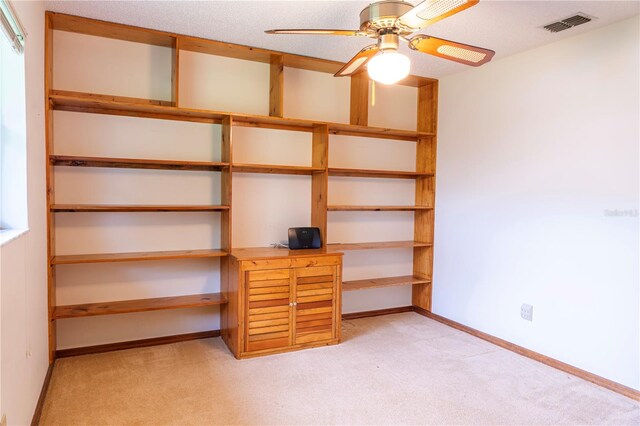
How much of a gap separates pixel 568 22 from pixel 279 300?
8.90 ft

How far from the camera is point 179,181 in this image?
10.9 ft

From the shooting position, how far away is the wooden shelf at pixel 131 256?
281 cm

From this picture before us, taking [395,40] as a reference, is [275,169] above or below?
below

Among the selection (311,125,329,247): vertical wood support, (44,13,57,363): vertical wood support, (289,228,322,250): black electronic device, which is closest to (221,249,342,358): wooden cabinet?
(289,228,322,250): black electronic device

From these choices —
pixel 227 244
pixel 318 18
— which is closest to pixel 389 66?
pixel 318 18

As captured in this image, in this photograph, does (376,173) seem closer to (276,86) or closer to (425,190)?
(425,190)

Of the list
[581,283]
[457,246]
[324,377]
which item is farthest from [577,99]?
Result: [324,377]

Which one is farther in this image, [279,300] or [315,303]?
[315,303]

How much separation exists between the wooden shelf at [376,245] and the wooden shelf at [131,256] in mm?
1048

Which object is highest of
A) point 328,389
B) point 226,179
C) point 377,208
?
point 226,179

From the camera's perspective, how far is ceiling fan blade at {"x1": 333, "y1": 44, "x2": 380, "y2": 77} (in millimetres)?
2279

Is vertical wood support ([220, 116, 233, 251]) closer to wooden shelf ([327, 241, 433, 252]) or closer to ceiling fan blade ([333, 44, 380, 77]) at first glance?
wooden shelf ([327, 241, 433, 252])

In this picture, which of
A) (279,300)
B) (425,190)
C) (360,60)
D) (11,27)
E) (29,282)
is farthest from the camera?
(425,190)

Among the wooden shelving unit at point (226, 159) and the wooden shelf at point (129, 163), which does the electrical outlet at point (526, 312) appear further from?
the wooden shelf at point (129, 163)
